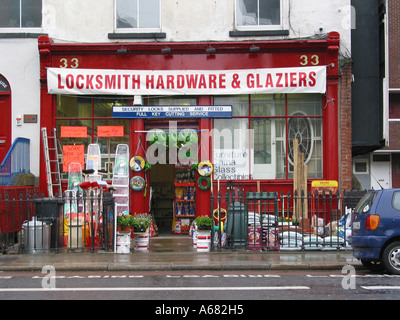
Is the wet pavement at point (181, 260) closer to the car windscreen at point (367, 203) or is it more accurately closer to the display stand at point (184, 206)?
the car windscreen at point (367, 203)

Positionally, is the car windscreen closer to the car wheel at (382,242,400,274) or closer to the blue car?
the blue car

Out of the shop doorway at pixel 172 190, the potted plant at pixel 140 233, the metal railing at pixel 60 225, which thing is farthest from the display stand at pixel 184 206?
the metal railing at pixel 60 225

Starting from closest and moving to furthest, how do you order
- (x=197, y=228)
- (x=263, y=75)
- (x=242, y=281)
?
(x=242, y=281) → (x=197, y=228) → (x=263, y=75)

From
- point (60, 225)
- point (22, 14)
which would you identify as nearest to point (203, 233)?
point (60, 225)

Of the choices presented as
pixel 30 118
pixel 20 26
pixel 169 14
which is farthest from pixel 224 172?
pixel 20 26

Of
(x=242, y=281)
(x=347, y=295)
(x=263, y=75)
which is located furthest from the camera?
(x=263, y=75)

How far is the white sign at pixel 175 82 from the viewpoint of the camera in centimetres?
1538

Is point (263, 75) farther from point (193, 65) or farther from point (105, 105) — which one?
point (105, 105)

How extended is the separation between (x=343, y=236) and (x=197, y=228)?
3528 mm

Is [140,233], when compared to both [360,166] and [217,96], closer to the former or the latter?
[217,96]

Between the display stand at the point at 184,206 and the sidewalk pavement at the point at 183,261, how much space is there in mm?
3291

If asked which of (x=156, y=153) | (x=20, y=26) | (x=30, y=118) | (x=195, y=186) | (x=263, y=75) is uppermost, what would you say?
(x=20, y=26)

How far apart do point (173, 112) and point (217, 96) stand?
4.56 feet

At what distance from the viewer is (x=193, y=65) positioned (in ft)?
51.0
